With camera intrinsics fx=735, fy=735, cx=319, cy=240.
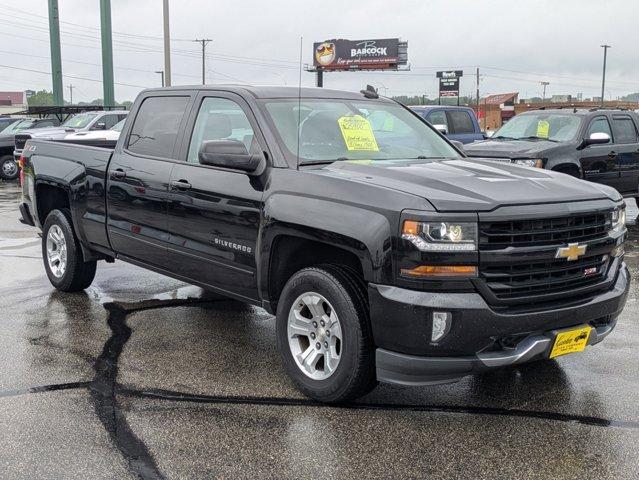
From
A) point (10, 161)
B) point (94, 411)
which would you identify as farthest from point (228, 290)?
point (10, 161)

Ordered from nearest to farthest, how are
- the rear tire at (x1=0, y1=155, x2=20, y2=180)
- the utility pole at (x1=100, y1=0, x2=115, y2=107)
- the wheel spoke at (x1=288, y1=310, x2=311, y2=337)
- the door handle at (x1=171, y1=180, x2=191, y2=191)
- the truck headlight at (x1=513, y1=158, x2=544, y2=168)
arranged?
the wheel spoke at (x1=288, y1=310, x2=311, y2=337) → the door handle at (x1=171, y1=180, x2=191, y2=191) → the truck headlight at (x1=513, y1=158, x2=544, y2=168) → the rear tire at (x1=0, y1=155, x2=20, y2=180) → the utility pole at (x1=100, y1=0, x2=115, y2=107)

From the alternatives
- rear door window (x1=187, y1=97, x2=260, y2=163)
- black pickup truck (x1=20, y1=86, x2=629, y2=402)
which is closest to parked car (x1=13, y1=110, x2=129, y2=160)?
black pickup truck (x1=20, y1=86, x2=629, y2=402)

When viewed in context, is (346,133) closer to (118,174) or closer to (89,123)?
(118,174)

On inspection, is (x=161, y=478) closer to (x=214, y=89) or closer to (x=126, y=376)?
(x=126, y=376)

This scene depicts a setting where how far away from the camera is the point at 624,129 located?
12.5 metres

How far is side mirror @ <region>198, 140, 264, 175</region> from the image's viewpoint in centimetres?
450

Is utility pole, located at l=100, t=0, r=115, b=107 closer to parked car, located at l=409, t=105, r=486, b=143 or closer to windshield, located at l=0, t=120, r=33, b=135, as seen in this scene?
windshield, located at l=0, t=120, r=33, b=135

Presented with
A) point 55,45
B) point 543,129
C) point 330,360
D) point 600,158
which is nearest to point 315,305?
point 330,360

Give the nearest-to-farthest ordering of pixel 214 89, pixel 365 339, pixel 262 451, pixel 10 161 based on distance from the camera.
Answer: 1. pixel 262 451
2. pixel 365 339
3. pixel 214 89
4. pixel 10 161

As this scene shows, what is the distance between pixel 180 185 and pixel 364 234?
1834mm

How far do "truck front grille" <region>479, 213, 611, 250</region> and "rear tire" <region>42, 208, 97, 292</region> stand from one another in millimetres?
4299

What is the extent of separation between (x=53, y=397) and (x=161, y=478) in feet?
4.30

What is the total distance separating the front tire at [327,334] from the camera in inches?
156

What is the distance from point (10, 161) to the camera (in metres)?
21.2
